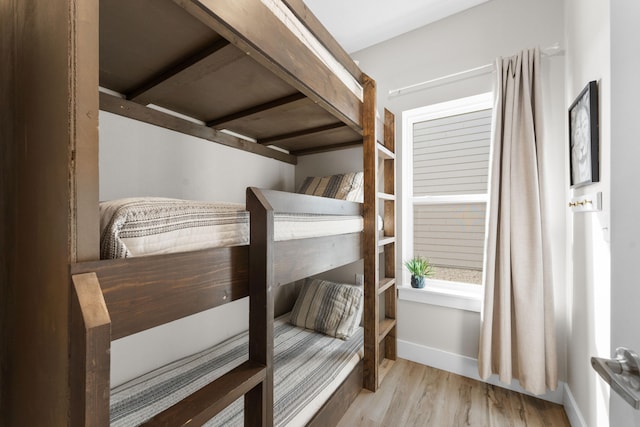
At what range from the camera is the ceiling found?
1970mm

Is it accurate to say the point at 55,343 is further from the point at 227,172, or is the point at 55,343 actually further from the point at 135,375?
the point at 227,172

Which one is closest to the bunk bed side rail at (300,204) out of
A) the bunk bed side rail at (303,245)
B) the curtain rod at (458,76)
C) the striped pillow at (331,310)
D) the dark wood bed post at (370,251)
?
the bunk bed side rail at (303,245)

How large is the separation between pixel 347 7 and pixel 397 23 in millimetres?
460

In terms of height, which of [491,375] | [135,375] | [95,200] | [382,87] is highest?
[382,87]

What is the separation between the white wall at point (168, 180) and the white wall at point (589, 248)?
6.80ft

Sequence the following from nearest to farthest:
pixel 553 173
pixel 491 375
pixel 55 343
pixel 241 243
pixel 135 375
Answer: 1. pixel 55 343
2. pixel 241 243
3. pixel 135 375
4. pixel 553 173
5. pixel 491 375

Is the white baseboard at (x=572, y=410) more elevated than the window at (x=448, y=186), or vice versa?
the window at (x=448, y=186)

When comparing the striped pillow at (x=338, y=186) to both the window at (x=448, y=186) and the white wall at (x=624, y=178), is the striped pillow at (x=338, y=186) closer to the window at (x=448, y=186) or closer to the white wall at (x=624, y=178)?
the window at (x=448, y=186)

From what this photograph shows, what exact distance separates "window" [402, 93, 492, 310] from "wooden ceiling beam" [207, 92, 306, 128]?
1211 mm

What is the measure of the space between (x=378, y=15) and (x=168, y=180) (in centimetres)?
199

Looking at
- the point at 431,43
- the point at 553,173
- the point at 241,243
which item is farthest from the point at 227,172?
the point at 553,173

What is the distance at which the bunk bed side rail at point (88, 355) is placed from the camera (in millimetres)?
474

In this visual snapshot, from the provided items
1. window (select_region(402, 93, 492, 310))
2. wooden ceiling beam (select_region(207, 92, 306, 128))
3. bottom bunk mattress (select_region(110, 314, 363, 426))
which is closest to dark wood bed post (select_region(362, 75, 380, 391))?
bottom bunk mattress (select_region(110, 314, 363, 426))

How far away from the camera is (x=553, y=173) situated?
1764mm
